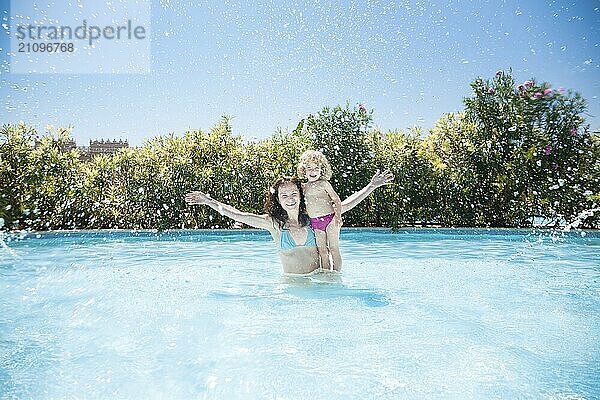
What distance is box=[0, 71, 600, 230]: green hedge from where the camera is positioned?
1049cm

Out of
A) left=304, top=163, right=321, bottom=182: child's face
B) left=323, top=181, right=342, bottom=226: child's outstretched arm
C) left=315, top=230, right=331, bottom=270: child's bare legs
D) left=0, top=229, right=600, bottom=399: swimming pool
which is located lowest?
left=0, top=229, right=600, bottom=399: swimming pool

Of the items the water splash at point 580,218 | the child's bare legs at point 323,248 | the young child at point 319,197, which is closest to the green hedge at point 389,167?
the water splash at point 580,218

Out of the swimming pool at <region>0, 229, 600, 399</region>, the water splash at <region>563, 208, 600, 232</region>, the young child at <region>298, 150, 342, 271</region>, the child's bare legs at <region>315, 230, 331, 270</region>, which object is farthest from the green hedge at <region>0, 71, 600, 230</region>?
the young child at <region>298, 150, 342, 271</region>

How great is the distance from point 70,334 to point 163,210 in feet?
23.0

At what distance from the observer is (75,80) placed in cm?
1245

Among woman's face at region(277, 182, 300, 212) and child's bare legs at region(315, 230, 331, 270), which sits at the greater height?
woman's face at region(277, 182, 300, 212)

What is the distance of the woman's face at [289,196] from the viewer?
4.73 m

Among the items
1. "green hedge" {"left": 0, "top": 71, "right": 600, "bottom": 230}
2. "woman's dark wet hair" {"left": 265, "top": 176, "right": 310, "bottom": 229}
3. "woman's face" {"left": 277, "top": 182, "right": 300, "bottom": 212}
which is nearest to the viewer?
"woman's face" {"left": 277, "top": 182, "right": 300, "bottom": 212}

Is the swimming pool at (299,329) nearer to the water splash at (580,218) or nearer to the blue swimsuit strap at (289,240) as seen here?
the blue swimsuit strap at (289,240)

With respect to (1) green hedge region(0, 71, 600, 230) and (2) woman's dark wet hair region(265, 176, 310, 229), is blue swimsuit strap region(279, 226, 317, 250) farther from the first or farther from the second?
(1) green hedge region(0, 71, 600, 230)

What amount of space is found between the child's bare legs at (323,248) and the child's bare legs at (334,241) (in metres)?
0.04

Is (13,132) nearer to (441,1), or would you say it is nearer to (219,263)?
(219,263)

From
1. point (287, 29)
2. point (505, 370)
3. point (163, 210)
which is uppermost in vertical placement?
point (287, 29)

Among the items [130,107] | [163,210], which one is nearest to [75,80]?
[130,107]
